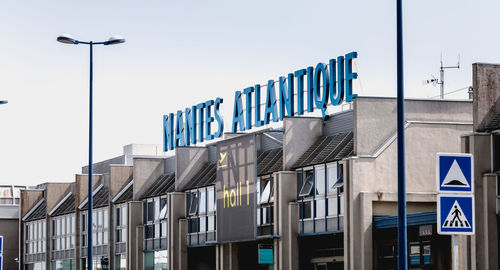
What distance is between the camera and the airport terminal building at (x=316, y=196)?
35.8m

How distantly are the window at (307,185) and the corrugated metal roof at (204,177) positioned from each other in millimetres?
8753

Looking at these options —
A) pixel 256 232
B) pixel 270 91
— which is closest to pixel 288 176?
pixel 256 232

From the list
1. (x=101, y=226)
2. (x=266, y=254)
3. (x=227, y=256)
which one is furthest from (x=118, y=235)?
(x=266, y=254)

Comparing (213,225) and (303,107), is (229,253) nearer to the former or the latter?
(213,225)

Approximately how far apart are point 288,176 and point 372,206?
5.15 metres

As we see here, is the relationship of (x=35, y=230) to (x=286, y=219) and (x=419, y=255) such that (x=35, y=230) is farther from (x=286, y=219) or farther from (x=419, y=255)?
(x=419, y=255)

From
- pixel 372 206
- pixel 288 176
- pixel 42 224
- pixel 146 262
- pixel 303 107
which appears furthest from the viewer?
pixel 42 224

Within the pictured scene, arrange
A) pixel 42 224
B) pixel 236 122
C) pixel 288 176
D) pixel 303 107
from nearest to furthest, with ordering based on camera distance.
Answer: pixel 288 176 → pixel 303 107 → pixel 236 122 → pixel 42 224

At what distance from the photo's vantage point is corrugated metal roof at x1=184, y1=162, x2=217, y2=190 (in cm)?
4903

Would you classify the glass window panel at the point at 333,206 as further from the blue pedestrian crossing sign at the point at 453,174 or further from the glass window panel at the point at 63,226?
the glass window panel at the point at 63,226

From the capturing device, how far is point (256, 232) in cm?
4253

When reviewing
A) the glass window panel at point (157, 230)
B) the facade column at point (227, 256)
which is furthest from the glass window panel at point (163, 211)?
the facade column at point (227, 256)

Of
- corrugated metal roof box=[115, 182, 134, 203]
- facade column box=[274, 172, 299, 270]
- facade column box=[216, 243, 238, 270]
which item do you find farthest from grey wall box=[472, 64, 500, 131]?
corrugated metal roof box=[115, 182, 134, 203]

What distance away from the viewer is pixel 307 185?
39.9 m
